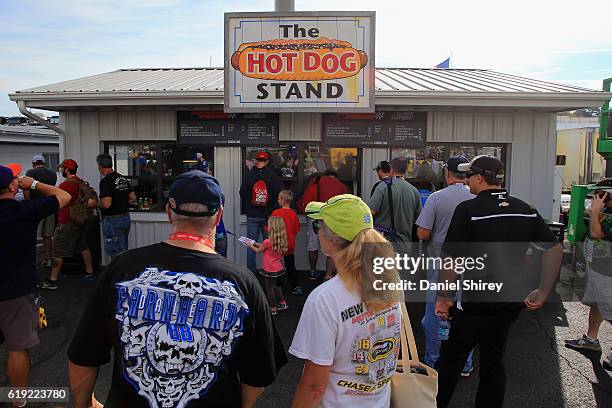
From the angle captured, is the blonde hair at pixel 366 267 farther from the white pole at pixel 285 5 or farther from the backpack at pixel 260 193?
the white pole at pixel 285 5

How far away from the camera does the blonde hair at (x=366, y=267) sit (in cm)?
196

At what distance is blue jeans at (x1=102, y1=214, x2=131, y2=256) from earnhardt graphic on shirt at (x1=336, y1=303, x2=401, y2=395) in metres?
5.84

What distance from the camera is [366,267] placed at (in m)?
1.97

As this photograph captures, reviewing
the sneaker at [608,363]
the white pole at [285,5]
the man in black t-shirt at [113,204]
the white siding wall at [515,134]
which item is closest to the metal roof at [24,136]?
the man in black t-shirt at [113,204]

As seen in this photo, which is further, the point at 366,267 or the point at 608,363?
the point at 608,363

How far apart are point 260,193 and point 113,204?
2219 mm

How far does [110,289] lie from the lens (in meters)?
1.74

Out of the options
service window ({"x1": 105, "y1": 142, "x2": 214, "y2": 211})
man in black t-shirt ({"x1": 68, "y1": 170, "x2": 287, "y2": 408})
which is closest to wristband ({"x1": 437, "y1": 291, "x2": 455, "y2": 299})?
man in black t-shirt ({"x1": 68, "y1": 170, "x2": 287, "y2": 408})

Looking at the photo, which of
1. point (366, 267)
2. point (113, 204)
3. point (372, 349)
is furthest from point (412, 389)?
point (113, 204)

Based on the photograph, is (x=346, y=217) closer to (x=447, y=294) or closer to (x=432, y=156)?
(x=447, y=294)

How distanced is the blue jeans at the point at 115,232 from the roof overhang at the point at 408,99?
168 centimetres

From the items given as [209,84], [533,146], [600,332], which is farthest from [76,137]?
[600,332]

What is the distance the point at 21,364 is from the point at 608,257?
17.0ft

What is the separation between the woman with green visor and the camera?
191 centimetres
